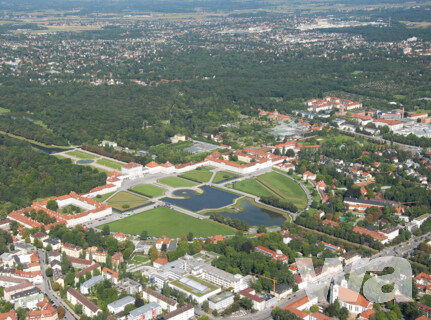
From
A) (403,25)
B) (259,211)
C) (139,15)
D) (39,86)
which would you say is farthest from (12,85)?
(139,15)

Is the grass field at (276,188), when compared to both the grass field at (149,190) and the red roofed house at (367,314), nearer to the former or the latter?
the grass field at (149,190)

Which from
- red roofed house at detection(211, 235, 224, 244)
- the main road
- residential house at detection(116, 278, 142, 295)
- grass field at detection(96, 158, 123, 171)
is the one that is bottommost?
grass field at detection(96, 158, 123, 171)

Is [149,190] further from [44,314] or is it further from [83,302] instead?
[44,314]

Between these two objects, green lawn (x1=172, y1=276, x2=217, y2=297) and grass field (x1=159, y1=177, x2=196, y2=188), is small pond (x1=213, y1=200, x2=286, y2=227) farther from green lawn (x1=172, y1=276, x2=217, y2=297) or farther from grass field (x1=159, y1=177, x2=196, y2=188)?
green lawn (x1=172, y1=276, x2=217, y2=297)

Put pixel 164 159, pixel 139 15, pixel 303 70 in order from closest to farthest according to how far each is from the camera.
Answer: pixel 164 159 → pixel 303 70 → pixel 139 15

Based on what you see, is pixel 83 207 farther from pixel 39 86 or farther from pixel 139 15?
pixel 139 15

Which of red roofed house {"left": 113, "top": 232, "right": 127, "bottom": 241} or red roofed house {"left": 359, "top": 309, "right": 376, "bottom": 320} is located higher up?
red roofed house {"left": 113, "top": 232, "right": 127, "bottom": 241}

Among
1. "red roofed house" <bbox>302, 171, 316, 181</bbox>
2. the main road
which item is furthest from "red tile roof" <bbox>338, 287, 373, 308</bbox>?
"red roofed house" <bbox>302, 171, 316, 181</bbox>

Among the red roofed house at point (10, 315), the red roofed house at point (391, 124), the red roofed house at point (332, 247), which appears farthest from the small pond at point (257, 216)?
the red roofed house at point (391, 124)
